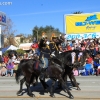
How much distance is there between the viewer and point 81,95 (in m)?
8.91

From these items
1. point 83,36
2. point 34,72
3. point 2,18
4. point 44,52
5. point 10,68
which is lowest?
point 10,68

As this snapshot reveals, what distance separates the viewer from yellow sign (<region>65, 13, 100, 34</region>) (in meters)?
25.1

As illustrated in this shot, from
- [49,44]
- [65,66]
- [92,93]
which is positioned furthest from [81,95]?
[49,44]

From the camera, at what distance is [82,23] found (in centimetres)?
2573

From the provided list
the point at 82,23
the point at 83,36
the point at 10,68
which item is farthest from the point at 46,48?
the point at 82,23

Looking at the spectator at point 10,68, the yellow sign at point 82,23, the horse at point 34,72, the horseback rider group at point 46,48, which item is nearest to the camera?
the horse at point 34,72

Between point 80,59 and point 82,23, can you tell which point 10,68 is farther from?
point 82,23

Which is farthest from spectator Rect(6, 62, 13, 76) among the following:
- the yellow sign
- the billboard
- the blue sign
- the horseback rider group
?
the billboard

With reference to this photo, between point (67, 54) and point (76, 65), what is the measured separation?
60 centimetres

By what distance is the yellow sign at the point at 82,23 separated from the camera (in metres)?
25.1

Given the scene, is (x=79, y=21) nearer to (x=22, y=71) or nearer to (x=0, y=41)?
(x=0, y=41)

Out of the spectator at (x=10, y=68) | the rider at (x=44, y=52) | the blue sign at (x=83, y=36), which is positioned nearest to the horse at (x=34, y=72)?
the rider at (x=44, y=52)

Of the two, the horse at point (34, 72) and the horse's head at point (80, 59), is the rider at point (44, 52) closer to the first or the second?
the horse at point (34, 72)

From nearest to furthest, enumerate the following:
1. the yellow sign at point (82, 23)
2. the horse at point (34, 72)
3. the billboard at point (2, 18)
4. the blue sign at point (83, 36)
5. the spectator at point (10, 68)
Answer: the horse at point (34, 72) → the spectator at point (10, 68) → the blue sign at point (83, 36) → the yellow sign at point (82, 23) → the billboard at point (2, 18)
